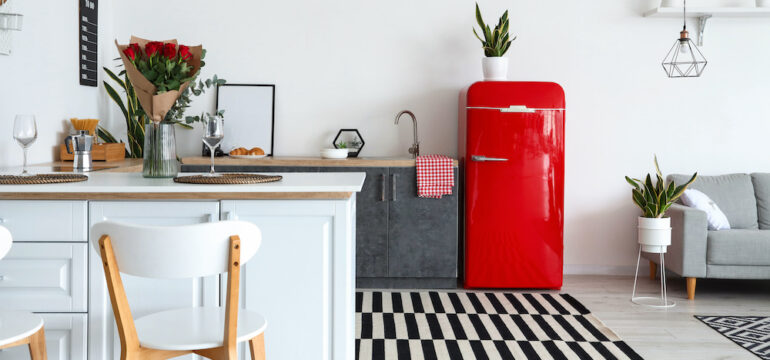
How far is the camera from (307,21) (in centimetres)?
490

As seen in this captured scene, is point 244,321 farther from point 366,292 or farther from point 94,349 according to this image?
point 366,292

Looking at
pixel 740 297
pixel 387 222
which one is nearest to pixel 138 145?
pixel 387 222

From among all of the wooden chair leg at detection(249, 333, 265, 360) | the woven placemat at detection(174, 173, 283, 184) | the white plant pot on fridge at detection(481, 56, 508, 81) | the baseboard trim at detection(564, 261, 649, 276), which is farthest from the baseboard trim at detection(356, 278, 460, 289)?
the wooden chair leg at detection(249, 333, 265, 360)

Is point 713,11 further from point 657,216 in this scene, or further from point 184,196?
point 184,196

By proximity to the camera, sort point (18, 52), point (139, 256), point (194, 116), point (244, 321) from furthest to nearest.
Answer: point (194, 116), point (18, 52), point (244, 321), point (139, 256)

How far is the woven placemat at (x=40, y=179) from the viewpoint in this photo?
226cm

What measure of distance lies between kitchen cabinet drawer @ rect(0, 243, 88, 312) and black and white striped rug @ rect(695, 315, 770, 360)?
9.75 ft

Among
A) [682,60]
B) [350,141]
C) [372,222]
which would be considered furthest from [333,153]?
[682,60]

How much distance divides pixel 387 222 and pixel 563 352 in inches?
63.7

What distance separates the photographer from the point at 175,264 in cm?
166

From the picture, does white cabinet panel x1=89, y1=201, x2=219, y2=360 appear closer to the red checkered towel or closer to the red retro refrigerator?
the red checkered towel

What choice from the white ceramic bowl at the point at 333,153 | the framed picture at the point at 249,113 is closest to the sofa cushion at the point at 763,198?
the white ceramic bowl at the point at 333,153

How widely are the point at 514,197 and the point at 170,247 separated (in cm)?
309

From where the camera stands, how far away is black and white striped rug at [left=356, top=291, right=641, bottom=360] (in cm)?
318
